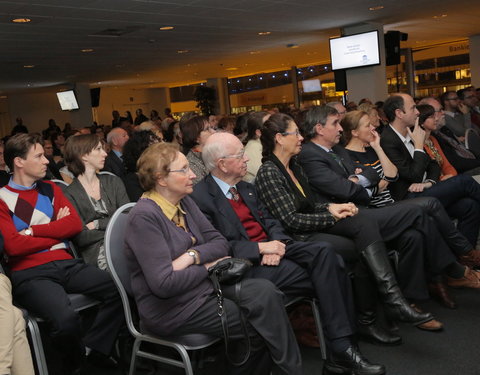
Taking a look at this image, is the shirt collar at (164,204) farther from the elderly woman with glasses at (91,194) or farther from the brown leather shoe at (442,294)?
the brown leather shoe at (442,294)

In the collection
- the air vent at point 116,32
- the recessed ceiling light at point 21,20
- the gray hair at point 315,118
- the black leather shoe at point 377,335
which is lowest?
the black leather shoe at point 377,335

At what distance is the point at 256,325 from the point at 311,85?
21958 mm

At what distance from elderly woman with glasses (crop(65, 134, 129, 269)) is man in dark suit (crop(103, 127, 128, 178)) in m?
1.14

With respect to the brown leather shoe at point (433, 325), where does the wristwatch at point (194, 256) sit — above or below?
above

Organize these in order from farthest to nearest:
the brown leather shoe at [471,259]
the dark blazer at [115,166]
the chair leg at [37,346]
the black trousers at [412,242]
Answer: the dark blazer at [115,166], the brown leather shoe at [471,259], the black trousers at [412,242], the chair leg at [37,346]

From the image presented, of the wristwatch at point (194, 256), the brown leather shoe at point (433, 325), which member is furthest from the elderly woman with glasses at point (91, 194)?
the brown leather shoe at point (433, 325)

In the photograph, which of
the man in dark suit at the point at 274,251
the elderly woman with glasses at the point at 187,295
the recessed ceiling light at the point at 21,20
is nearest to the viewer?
the elderly woman with glasses at the point at 187,295

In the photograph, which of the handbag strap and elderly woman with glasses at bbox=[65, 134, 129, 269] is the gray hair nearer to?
elderly woman with glasses at bbox=[65, 134, 129, 269]

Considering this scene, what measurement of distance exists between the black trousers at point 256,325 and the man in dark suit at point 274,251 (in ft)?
1.28

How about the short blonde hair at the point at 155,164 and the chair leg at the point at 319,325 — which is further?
the chair leg at the point at 319,325

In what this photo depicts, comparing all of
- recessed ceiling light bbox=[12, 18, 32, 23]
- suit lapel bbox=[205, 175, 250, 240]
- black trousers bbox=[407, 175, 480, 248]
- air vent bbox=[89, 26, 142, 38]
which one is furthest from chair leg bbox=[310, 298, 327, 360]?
air vent bbox=[89, 26, 142, 38]

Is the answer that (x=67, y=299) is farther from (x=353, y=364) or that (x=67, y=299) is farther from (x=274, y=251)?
(x=353, y=364)

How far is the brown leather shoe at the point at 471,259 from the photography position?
3.84m

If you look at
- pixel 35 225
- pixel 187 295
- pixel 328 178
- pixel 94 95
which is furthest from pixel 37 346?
pixel 94 95
